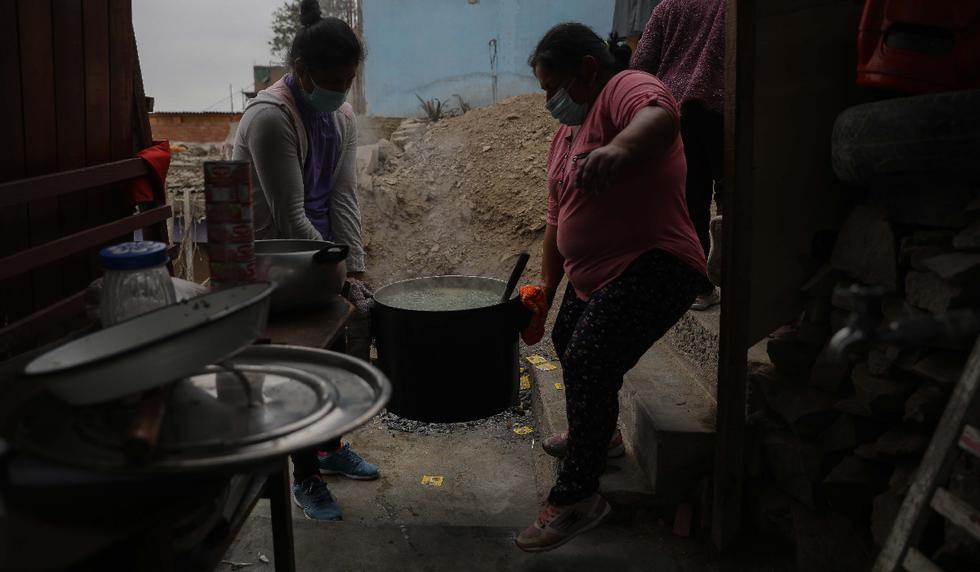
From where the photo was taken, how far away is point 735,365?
2.72m

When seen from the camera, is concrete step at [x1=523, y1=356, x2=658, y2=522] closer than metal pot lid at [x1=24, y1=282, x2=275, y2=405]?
No

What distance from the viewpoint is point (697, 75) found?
11.8ft

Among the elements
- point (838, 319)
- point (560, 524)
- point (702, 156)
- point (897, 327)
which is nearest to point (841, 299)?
point (838, 319)

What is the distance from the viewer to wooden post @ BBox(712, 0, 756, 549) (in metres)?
2.53

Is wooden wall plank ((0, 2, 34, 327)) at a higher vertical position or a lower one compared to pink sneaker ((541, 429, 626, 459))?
higher

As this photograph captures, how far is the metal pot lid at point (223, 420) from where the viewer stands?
42.4 inches

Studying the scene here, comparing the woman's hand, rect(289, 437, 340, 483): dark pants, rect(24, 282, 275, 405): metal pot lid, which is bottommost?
rect(289, 437, 340, 483): dark pants

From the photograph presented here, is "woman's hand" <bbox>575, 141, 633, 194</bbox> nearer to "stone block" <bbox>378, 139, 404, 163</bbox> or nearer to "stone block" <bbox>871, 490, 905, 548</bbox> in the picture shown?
"stone block" <bbox>871, 490, 905, 548</bbox>

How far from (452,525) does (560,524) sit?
64cm

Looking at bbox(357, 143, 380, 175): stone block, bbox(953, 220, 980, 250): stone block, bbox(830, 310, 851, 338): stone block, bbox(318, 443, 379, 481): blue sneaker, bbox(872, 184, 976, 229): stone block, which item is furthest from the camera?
bbox(357, 143, 380, 175): stone block

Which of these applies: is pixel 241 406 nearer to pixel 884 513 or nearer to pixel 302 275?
pixel 302 275

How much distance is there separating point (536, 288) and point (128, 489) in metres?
2.30

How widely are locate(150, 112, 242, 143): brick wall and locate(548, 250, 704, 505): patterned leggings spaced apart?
1937 centimetres

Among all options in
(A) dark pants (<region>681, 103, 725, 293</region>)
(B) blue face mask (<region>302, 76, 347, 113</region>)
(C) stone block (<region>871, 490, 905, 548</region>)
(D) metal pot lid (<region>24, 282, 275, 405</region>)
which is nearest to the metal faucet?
(D) metal pot lid (<region>24, 282, 275, 405</region>)
